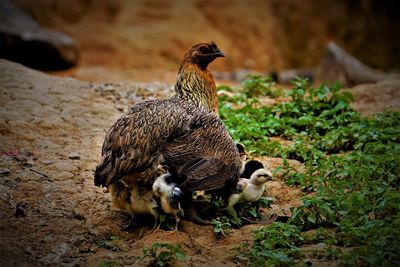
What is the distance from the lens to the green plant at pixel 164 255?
5.02m

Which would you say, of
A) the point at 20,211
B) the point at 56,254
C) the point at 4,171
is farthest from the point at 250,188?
the point at 4,171

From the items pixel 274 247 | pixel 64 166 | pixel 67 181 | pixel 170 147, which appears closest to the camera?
pixel 274 247

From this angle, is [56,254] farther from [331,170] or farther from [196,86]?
[331,170]

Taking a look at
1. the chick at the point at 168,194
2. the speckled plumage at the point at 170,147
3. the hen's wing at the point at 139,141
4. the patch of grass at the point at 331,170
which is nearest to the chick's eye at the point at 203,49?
the speckled plumage at the point at 170,147

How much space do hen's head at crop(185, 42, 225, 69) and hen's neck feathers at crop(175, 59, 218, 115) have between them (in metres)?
0.04

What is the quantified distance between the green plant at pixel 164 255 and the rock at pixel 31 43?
31.2 ft

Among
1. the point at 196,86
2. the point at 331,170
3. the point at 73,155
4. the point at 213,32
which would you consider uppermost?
the point at 213,32

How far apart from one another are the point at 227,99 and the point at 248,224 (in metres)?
3.61

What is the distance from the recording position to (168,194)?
18.0ft

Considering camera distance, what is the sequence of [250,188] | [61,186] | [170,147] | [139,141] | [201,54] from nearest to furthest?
[139,141], [170,147], [250,188], [61,186], [201,54]

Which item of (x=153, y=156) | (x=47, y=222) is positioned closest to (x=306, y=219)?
(x=153, y=156)

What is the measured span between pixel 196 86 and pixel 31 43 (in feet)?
26.2

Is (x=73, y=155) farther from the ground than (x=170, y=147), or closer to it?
closer to it

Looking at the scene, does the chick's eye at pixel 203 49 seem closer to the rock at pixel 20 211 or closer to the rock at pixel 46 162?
the rock at pixel 46 162
